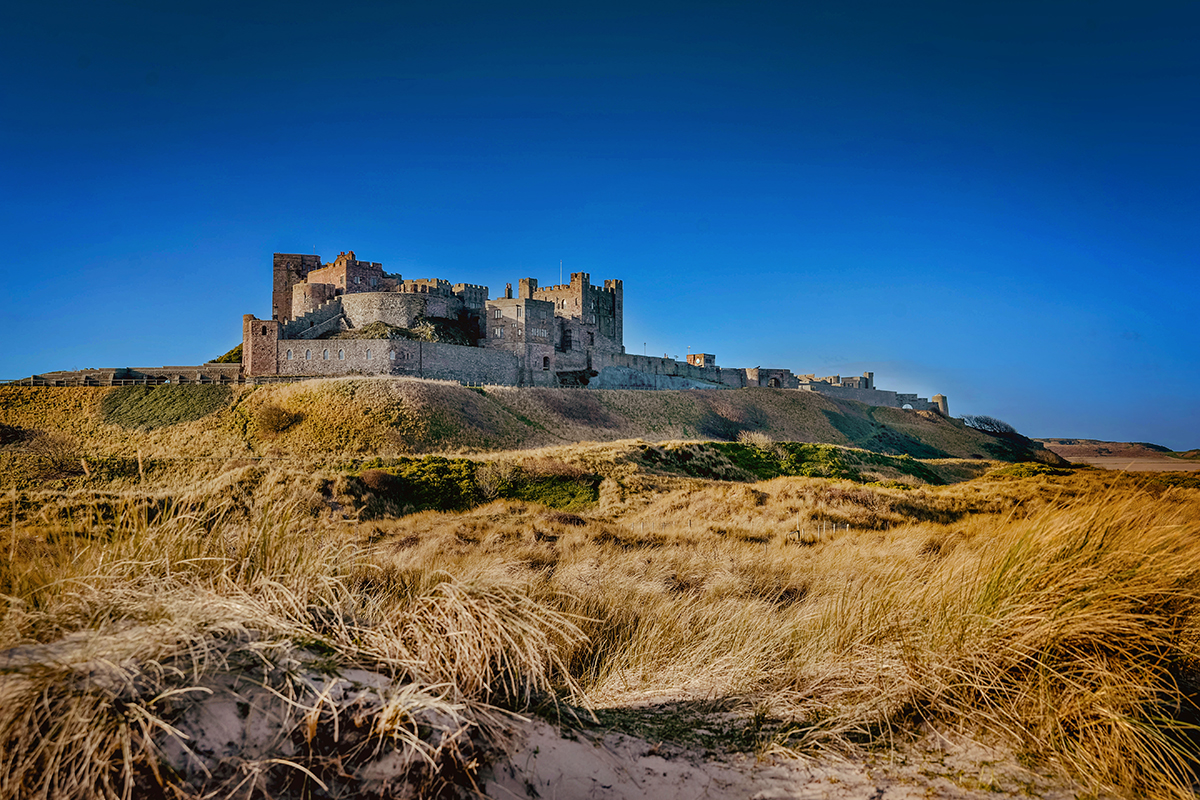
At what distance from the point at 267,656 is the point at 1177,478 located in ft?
57.1

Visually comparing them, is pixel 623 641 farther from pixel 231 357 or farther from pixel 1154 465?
pixel 231 357

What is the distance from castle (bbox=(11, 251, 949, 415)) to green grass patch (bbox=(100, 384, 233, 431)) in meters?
2.73

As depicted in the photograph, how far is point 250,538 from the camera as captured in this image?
346cm

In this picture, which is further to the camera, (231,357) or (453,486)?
(231,357)

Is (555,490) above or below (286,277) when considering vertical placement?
below

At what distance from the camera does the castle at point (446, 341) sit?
41.7m

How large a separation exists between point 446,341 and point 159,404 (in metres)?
20.2

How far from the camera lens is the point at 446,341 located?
162ft

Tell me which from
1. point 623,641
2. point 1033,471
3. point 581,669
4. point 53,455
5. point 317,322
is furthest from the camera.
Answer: point 317,322

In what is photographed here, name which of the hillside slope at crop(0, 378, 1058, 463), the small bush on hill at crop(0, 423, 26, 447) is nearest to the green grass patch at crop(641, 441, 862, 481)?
the hillside slope at crop(0, 378, 1058, 463)

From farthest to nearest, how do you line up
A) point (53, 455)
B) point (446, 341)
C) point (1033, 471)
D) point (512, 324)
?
point (512, 324), point (446, 341), point (53, 455), point (1033, 471)

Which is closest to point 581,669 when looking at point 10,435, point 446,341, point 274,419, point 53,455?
point 274,419

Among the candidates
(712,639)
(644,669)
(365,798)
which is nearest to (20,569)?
(365,798)

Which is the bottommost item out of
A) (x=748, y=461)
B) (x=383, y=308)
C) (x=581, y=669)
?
(x=581, y=669)
